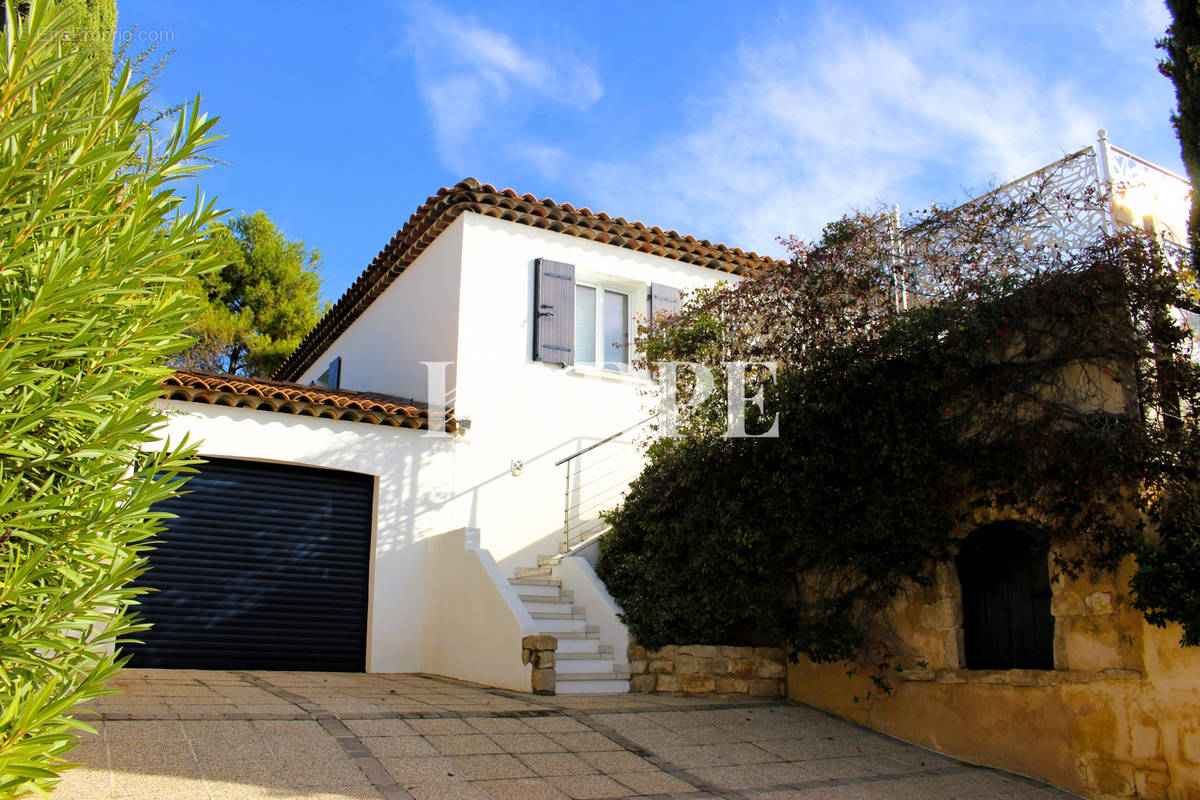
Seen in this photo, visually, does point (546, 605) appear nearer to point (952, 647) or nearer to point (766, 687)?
point (766, 687)

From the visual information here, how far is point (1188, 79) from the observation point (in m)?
6.98

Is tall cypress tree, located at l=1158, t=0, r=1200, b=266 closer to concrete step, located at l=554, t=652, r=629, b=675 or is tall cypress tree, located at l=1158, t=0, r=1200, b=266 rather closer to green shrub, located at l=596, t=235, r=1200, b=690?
green shrub, located at l=596, t=235, r=1200, b=690

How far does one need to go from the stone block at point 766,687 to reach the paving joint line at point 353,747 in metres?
4.36

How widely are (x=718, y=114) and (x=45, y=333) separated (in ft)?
25.0

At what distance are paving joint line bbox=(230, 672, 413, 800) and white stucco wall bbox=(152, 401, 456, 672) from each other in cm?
248

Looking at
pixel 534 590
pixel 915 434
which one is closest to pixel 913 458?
pixel 915 434

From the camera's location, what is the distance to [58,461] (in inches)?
131

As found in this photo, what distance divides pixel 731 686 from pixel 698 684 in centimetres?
35

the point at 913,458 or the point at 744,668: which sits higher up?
the point at 913,458

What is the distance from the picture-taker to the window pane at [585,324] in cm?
1250

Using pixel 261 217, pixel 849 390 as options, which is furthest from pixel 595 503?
pixel 261 217

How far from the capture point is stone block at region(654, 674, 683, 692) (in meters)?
8.93

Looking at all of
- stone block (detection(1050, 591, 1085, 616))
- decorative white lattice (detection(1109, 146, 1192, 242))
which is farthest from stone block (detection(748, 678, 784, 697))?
decorative white lattice (detection(1109, 146, 1192, 242))

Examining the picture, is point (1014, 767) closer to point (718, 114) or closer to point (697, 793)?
point (697, 793)
